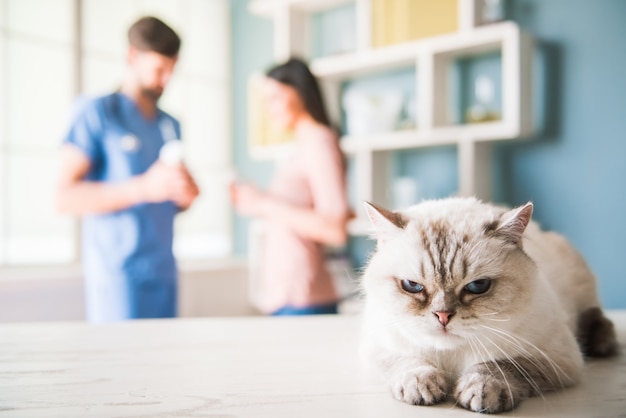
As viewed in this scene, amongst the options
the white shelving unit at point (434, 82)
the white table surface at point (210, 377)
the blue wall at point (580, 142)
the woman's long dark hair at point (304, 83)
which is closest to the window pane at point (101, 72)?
the white shelving unit at point (434, 82)

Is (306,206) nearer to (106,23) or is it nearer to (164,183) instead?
(164,183)

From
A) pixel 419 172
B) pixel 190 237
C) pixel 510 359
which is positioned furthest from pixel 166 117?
pixel 190 237

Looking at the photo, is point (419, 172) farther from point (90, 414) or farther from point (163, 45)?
point (90, 414)

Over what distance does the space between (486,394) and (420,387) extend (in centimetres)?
8

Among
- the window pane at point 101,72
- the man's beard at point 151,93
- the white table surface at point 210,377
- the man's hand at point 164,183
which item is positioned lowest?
the white table surface at point 210,377

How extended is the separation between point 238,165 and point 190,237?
0.72 meters

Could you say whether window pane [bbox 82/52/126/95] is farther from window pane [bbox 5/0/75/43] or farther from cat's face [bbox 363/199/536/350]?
cat's face [bbox 363/199/536/350]

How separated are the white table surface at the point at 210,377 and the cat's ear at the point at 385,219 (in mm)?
232

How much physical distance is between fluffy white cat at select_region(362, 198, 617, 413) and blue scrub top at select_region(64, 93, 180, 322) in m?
1.39

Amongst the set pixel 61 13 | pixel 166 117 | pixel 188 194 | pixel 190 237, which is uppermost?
pixel 61 13

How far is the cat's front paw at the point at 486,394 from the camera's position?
69cm

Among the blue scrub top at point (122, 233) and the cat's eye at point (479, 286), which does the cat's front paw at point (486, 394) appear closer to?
the cat's eye at point (479, 286)

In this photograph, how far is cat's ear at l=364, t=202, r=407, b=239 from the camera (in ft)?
2.80

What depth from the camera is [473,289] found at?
2.55 feet
